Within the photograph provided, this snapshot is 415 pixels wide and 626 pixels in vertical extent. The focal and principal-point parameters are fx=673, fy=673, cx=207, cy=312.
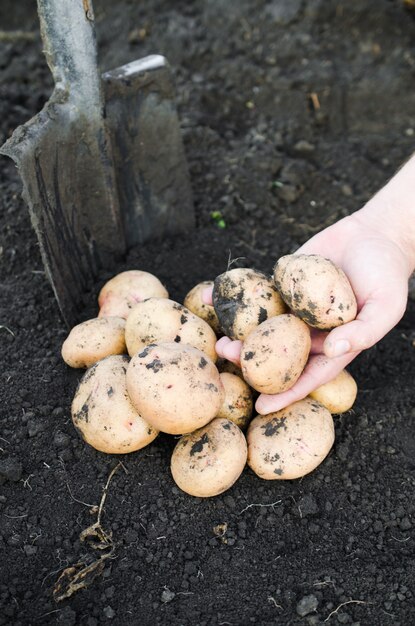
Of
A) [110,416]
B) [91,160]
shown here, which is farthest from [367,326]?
[91,160]

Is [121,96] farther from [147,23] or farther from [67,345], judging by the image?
[147,23]

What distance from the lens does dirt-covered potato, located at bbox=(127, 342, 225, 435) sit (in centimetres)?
211

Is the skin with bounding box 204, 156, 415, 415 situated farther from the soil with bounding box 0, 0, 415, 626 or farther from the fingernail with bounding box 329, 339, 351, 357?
the soil with bounding box 0, 0, 415, 626

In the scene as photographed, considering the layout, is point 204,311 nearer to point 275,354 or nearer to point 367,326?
point 275,354

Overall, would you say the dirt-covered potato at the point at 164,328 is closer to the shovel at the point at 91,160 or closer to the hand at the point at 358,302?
the hand at the point at 358,302

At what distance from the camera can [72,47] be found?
2738 millimetres

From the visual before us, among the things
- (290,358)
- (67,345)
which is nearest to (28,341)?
(67,345)

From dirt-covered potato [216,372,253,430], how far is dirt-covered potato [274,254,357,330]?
341 mm

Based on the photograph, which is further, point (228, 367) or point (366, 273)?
point (228, 367)

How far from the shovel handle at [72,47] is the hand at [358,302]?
3.74 feet

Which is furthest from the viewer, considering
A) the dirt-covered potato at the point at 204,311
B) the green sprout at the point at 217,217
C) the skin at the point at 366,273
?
the green sprout at the point at 217,217

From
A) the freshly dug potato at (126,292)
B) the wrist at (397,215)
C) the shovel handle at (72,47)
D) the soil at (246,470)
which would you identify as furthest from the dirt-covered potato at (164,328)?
the shovel handle at (72,47)

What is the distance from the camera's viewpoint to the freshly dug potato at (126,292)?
2.71 meters

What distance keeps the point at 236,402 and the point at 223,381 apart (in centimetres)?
9
